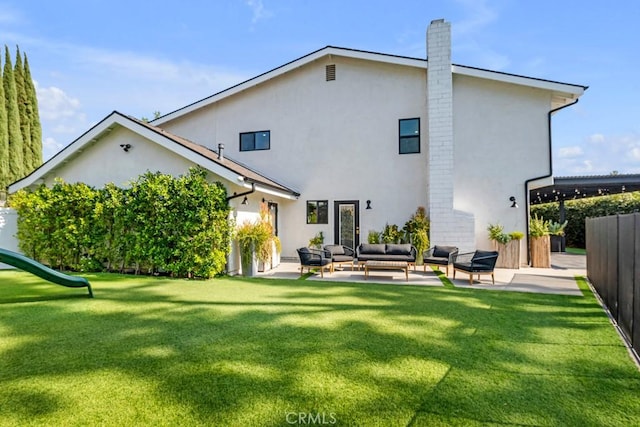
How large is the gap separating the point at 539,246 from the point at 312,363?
11.1 m

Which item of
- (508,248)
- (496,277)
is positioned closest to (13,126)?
(496,277)

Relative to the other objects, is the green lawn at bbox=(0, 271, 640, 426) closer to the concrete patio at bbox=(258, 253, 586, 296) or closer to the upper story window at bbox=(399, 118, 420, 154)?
the concrete patio at bbox=(258, 253, 586, 296)

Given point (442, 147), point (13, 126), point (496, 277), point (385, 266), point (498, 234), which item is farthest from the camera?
point (13, 126)

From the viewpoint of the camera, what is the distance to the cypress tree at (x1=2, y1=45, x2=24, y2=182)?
24359 mm

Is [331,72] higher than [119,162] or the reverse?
higher

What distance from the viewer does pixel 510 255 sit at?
37.9 ft

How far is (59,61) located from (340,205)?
1277 centimetres

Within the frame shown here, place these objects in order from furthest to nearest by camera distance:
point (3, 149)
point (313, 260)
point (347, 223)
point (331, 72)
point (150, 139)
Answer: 1. point (3, 149)
2. point (331, 72)
3. point (347, 223)
4. point (150, 139)
5. point (313, 260)

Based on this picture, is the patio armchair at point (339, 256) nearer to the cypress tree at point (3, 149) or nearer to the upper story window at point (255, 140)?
the upper story window at point (255, 140)

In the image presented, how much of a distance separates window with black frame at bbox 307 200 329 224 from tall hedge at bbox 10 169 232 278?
15.3 feet

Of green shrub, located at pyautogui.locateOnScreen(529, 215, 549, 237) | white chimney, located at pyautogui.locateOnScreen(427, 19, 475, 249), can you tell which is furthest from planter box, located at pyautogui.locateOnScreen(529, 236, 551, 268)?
white chimney, located at pyautogui.locateOnScreen(427, 19, 475, 249)

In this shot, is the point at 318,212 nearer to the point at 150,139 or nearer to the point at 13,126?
the point at 150,139

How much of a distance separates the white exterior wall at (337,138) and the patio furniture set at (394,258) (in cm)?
208

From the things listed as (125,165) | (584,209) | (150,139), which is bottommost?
(584,209)
